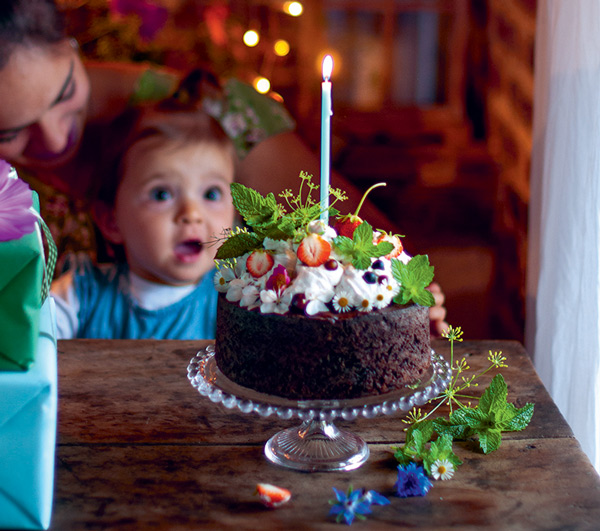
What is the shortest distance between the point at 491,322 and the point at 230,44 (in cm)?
150

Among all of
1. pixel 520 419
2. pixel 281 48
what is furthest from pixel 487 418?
pixel 281 48

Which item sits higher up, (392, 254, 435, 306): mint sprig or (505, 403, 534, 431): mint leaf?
(392, 254, 435, 306): mint sprig

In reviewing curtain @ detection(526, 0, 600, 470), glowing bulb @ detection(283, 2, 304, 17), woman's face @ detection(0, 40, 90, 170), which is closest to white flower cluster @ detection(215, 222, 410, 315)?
curtain @ detection(526, 0, 600, 470)

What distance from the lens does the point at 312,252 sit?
894 mm

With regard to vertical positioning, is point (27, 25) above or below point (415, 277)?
above

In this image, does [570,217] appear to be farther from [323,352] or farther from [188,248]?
[188,248]

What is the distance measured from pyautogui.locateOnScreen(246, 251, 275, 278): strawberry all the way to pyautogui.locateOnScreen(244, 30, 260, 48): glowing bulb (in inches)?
91.7

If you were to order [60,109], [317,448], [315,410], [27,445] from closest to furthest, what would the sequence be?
[27,445]
[315,410]
[317,448]
[60,109]

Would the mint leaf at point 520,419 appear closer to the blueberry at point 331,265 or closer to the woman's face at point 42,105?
the blueberry at point 331,265

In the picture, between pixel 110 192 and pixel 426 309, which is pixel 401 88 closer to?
pixel 110 192

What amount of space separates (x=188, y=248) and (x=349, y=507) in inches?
44.6

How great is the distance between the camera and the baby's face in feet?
5.89

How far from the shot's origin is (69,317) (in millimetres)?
1843

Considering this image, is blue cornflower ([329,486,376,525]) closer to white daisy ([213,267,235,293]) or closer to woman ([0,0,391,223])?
white daisy ([213,267,235,293])
